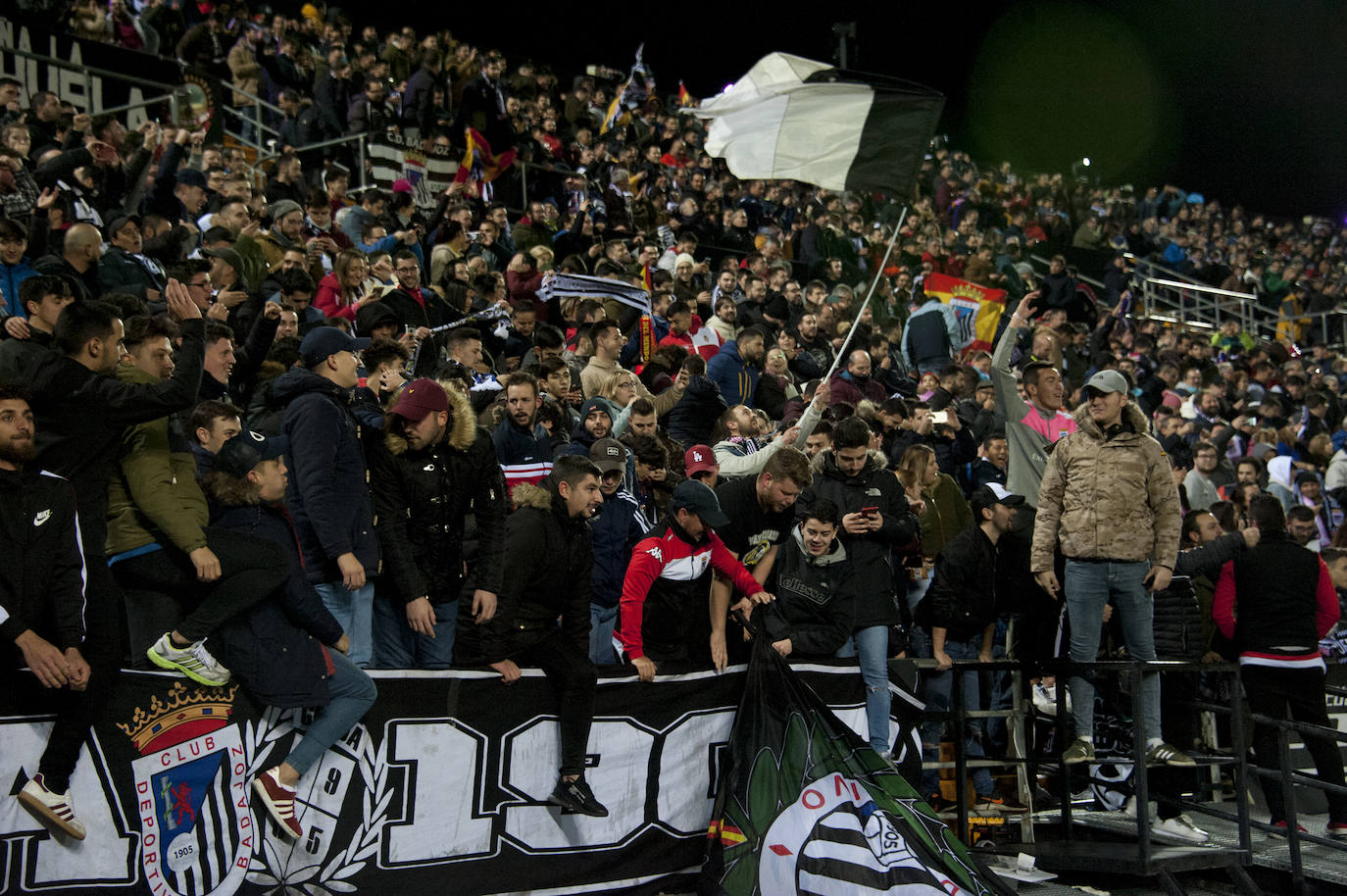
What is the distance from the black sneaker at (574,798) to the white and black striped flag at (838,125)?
208 inches

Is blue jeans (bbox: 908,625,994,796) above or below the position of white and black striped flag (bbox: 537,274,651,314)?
below

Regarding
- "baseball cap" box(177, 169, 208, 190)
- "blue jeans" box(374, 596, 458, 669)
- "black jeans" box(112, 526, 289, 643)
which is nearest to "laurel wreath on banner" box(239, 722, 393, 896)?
"black jeans" box(112, 526, 289, 643)

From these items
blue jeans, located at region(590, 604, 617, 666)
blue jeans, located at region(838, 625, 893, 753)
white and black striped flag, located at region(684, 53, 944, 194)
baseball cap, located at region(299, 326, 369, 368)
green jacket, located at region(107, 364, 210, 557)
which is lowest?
blue jeans, located at region(838, 625, 893, 753)

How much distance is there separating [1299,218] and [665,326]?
31.7 m

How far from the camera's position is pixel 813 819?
609 centimetres

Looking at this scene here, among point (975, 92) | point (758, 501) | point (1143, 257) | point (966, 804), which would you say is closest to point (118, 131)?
point (758, 501)

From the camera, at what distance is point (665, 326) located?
12.4 metres

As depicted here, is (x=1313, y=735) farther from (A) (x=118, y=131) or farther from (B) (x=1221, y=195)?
(B) (x=1221, y=195)

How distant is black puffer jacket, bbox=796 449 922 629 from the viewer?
282 inches

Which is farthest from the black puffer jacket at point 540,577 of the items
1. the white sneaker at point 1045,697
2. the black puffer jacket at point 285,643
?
the white sneaker at point 1045,697

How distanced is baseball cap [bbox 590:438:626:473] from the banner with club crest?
4.24ft

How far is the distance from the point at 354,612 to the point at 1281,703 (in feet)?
20.3

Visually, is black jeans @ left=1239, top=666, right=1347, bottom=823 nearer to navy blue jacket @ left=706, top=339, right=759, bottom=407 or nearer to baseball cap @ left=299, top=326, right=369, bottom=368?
navy blue jacket @ left=706, top=339, right=759, bottom=407

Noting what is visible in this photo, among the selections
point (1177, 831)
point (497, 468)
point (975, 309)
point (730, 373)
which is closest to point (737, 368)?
point (730, 373)
